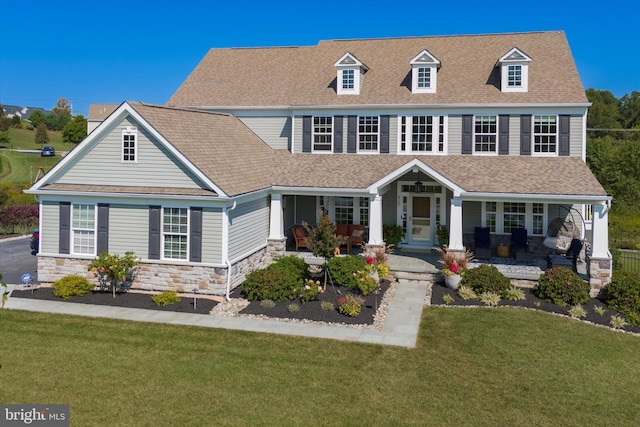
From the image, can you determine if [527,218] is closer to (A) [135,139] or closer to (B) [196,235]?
(B) [196,235]

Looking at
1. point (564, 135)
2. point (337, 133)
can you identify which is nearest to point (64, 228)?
point (337, 133)

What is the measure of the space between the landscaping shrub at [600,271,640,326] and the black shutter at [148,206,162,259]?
14605 mm

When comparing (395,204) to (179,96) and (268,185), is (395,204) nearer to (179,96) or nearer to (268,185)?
(268,185)

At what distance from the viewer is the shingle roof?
2239 centimetres

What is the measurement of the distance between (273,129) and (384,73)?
5998 mm

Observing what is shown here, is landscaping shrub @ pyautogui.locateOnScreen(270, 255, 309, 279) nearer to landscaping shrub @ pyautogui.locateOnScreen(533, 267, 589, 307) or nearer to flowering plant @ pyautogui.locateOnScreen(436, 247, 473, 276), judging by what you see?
flowering plant @ pyautogui.locateOnScreen(436, 247, 473, 276)

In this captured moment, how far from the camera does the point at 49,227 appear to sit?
1789 cm

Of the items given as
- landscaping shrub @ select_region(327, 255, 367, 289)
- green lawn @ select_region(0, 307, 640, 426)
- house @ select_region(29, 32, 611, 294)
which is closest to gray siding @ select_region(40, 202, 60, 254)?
house @ select_region(29, 32, 611, 294)

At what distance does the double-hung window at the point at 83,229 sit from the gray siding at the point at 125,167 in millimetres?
968

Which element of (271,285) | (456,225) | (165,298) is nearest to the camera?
(165,298)

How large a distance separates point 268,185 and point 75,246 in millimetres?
7383

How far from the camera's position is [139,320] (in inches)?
583

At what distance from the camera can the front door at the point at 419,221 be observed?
2314cm

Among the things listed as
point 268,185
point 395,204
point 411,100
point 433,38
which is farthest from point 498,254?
point 433,38
